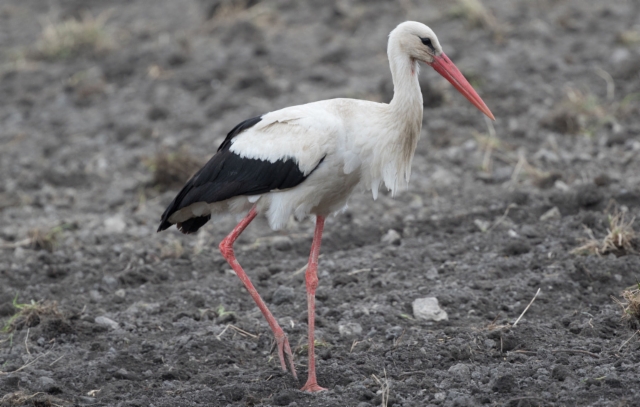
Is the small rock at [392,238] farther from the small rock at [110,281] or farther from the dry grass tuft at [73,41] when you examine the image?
the dry grass tuft at [73,41]

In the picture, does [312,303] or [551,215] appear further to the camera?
[551,215]

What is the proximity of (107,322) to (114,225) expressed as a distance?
2.27 metres

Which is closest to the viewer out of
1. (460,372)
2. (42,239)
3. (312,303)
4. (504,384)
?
(504,384)

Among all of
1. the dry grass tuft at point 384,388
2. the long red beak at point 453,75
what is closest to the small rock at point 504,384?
the dry grass tuft at point 384,388

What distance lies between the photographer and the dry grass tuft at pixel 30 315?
5.98 metres

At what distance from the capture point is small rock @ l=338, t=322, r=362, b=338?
5.74m

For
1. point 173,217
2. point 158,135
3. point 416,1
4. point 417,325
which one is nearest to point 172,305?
point 173,217

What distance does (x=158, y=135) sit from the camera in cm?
1041

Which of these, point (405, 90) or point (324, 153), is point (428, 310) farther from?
point (405, 90)

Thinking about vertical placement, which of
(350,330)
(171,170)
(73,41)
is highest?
(73,41)

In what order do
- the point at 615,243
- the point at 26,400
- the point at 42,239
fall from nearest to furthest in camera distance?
the point at 26,400 < the point at 615,243 < the point at 42,239

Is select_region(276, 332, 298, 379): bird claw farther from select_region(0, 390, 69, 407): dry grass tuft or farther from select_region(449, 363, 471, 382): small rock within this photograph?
select_region(0, 390, 69, 407): dry grass tuft

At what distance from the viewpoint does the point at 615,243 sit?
6332 millimetres

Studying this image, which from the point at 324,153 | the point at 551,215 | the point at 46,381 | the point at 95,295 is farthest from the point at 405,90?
the point at 95,295
